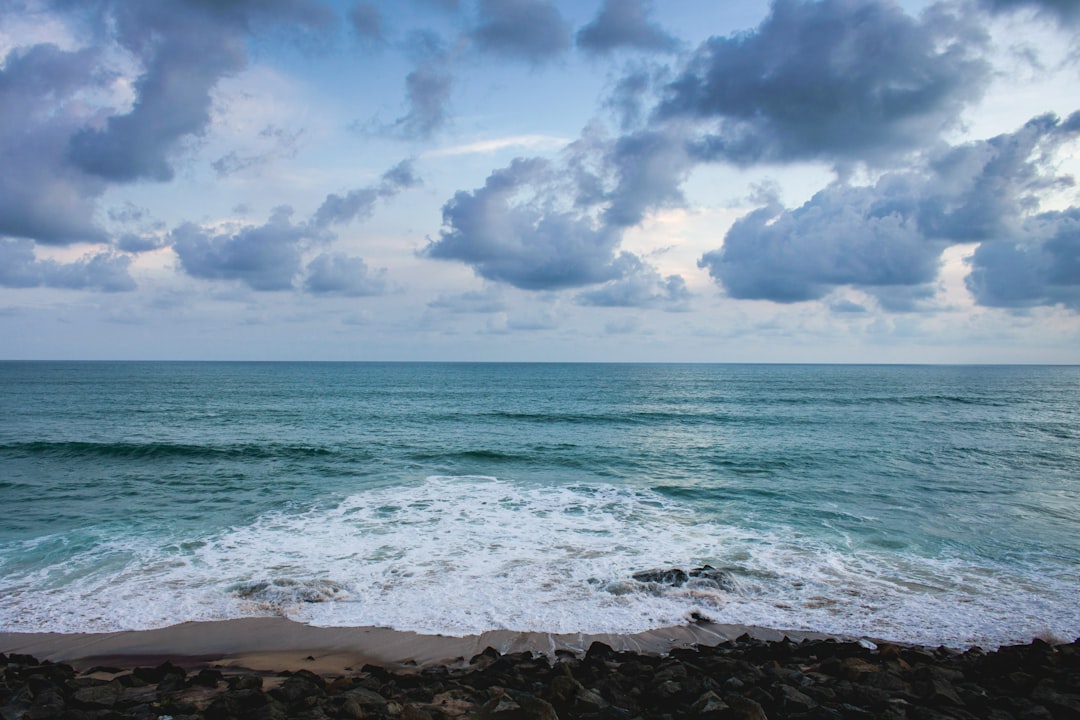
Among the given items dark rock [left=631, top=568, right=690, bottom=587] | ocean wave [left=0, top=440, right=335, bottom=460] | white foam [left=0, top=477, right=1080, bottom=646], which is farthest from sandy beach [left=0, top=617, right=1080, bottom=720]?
ocean wave [left=0, top=440, right=335, bottom=460]

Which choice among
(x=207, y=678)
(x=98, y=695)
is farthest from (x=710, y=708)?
(x=98, y=695)

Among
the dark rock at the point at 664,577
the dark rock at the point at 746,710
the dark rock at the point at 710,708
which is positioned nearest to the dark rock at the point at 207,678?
the dark rock at the point at 710,708

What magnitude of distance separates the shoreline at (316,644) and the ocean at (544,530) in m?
0.36

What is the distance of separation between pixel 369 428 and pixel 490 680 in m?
34.0

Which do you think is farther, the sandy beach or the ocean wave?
the ocean wave

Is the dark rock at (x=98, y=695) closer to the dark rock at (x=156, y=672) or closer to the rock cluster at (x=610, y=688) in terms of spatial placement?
the rock cluster at (x=610, y=688)

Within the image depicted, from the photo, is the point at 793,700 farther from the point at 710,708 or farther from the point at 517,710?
the point at 517,710

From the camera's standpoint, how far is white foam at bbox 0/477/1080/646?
10.8 metres

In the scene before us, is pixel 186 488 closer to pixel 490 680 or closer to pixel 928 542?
pixel 490 680

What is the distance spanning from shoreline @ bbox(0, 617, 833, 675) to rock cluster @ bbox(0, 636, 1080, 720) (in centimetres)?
55

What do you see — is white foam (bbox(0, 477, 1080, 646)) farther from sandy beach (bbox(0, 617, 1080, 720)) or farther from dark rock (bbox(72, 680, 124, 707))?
dark rock (bbox(72, 680, 124, 707))

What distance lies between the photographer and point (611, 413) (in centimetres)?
5075

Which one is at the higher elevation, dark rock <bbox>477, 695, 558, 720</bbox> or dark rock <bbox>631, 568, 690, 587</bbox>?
dark rock <bbox>477, 695, 558, 720</bbox>

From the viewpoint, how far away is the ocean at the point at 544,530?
36.8 feet
